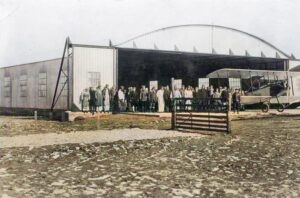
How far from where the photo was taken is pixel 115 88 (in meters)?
21.4

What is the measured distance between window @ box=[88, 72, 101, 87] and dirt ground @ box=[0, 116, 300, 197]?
10.9 metres

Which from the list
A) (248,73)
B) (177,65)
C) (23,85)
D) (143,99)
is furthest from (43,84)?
(248,73)

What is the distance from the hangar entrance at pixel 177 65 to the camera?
91.1 feet

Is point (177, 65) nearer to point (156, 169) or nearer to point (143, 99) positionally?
point (143, 99)

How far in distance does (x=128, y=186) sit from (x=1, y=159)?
10.4ft

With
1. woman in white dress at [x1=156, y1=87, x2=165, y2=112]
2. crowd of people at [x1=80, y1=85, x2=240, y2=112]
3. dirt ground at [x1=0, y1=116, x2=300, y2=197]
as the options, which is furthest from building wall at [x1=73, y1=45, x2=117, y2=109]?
dirt ground at [x1=0, y1=116, x2=300, y2=197]

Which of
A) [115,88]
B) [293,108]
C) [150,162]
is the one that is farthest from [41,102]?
[150,162]

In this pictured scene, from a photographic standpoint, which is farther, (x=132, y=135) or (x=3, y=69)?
(x=3, y=69)

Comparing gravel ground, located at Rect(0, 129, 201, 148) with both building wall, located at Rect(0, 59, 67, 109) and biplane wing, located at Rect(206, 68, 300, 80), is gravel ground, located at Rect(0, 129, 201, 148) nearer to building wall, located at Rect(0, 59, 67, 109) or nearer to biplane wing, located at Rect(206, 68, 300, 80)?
building wall, located at Rect(0, 59, 67, 109)

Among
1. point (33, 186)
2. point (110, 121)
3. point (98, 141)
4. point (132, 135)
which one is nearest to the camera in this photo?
point (33, 186)

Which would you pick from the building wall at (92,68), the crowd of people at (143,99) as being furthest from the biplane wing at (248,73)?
the building wall at (92,68)

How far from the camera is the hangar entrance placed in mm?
27781

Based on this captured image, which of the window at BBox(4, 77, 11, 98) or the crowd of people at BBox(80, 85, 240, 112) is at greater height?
the window at BBox(4, 77, 11, 98)

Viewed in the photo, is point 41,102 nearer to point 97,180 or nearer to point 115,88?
point 115,88
